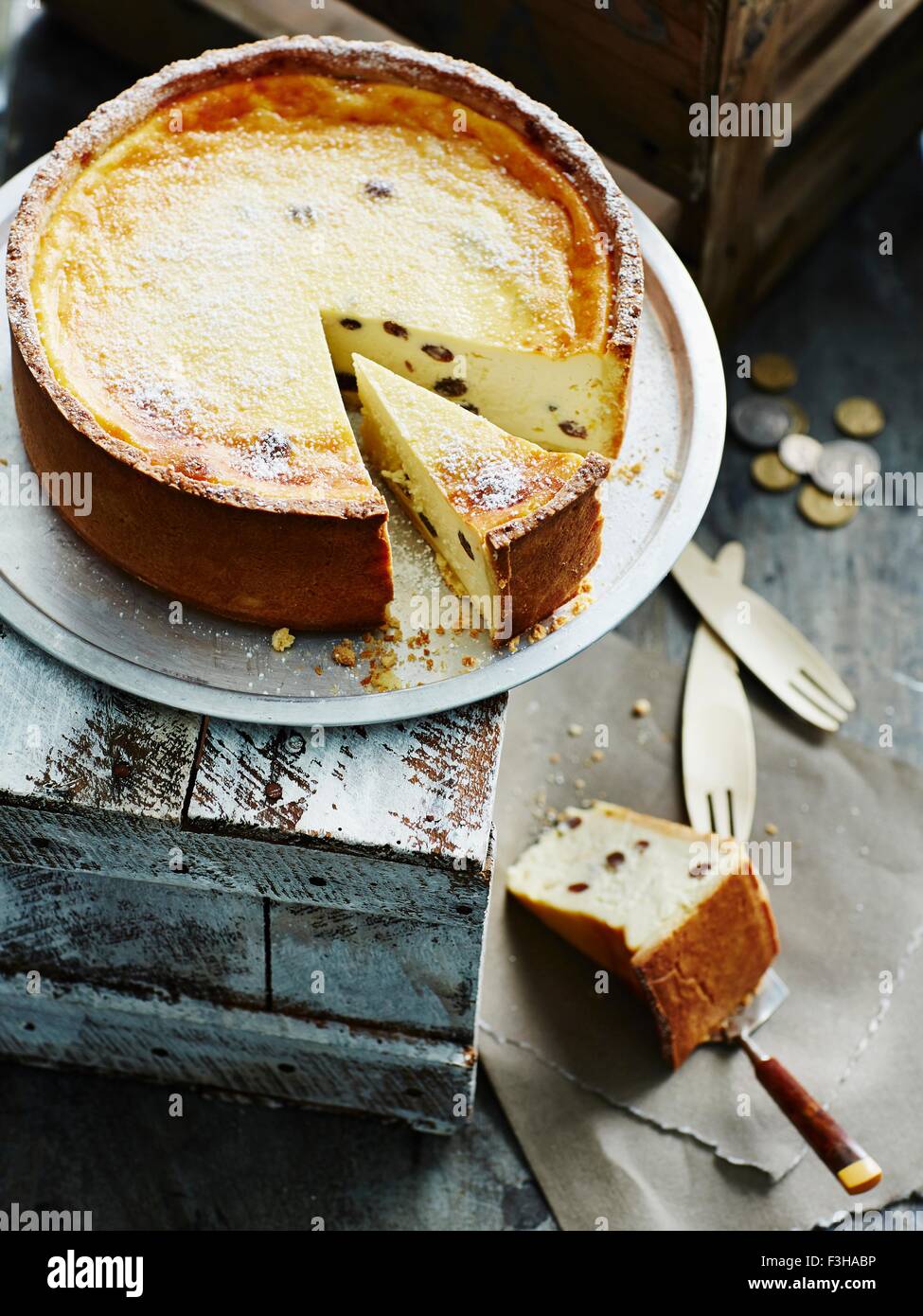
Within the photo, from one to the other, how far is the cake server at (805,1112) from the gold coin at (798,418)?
A: 1.31 metres

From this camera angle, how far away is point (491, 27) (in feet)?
9.74

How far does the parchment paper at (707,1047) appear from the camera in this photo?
2508 mm

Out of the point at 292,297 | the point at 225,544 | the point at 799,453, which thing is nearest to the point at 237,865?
the point at 225,544

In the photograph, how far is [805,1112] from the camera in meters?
2.35

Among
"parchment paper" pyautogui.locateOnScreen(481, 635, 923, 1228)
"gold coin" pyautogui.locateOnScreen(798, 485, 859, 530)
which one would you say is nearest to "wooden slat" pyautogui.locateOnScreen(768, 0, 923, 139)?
"gold coin" pyautogui.locateOnScreen(798, 485, 859, 530)

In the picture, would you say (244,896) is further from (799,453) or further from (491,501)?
(799,453)

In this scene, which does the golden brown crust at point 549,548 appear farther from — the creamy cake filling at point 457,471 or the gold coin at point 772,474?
the gold coin at point 772,474

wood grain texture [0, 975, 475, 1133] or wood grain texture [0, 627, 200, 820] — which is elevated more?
wood grain texture [0, 627, 200, 820]

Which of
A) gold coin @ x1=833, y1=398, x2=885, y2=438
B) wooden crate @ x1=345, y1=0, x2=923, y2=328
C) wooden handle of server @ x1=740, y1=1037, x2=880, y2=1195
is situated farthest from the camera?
gold coin @ x1=833, y1=398, x2=885, y2=438

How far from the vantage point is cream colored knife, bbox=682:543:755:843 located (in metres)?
2.79

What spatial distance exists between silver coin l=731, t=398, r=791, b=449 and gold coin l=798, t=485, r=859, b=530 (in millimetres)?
143

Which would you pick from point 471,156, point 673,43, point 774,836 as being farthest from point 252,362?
point 774,836

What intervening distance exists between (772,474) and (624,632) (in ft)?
1.73

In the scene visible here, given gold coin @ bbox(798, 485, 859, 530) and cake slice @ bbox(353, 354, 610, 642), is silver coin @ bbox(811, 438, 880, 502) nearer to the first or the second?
gold coin @ bbox(798, 485, 859, 530)
